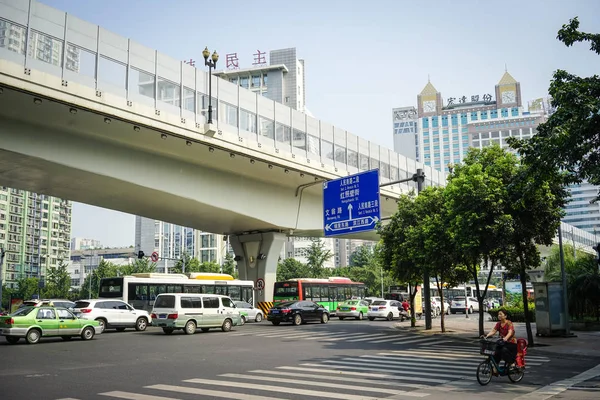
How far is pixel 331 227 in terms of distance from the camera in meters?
26.2

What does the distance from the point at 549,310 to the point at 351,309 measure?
18706 millimetres

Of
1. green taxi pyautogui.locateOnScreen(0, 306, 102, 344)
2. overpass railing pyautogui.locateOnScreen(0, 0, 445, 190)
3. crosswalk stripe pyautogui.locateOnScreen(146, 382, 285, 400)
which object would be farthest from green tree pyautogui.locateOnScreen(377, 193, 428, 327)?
crosswalk stripe pyautogui.locateOnScreen(146, 382, 285, 400)

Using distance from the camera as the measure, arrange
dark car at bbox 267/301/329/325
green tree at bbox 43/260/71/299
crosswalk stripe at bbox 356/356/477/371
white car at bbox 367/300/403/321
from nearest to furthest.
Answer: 1. crosswalk stripe at bbox 356/356/477/371
2. dark car at bbox 267/301/329/325
3. white car at bbox 367/300/403/321
4. green tree at bbox 43/260/71/299

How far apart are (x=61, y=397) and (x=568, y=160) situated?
1245 centimetres

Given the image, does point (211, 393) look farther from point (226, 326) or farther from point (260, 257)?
point (260, 257)

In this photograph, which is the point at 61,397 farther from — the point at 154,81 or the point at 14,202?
the point at 14,202

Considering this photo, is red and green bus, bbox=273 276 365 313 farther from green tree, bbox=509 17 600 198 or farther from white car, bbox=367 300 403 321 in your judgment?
green tree, bbox=509 17 600 198

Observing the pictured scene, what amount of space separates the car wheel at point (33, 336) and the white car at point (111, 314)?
478 cm

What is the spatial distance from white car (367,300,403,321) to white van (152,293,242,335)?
15.3 metres

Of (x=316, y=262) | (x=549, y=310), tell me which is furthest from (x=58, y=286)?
(x=549, y=310)

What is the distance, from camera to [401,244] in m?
27.6

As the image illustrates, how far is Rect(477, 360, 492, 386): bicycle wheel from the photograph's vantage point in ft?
35.7

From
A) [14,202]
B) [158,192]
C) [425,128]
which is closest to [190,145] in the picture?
[158,192]

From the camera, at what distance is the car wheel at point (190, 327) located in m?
24.8
